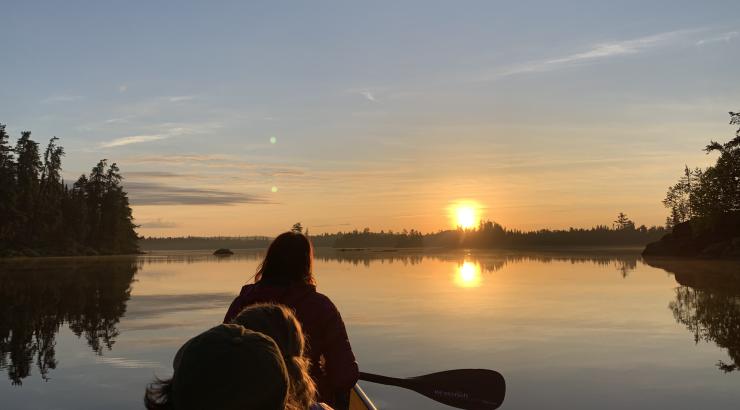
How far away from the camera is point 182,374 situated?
1.89 m

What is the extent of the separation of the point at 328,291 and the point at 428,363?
13992 mm

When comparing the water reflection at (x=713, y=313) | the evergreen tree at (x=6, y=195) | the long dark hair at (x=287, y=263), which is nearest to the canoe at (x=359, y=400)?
the long dark hair at (x=287, y=263)

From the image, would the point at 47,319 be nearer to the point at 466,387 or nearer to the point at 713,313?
the point at 466,387

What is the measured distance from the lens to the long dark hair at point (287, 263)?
173 inches

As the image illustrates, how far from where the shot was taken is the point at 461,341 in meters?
12.5

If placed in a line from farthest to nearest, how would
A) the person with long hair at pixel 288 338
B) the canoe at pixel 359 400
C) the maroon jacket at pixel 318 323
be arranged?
the canoe at pixel 359 400 → the maroon jacket at pixel 318 323 → the person with long hair at pixel 288 338

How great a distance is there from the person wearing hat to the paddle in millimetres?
5062

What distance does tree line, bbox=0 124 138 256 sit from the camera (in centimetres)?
7468

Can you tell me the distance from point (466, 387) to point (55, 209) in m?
89.6

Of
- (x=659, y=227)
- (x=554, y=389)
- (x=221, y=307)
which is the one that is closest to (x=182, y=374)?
(x=554, y=389)

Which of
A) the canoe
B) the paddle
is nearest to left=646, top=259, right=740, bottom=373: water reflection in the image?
the paddle

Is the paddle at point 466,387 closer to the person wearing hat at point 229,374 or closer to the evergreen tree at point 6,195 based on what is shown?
the person wearing hat at point 229,374

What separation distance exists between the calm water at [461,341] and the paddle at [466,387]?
2.98ft

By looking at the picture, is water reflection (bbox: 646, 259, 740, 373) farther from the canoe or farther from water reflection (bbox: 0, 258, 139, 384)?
water reflection (bbox: 0, 258, 139, 384)
